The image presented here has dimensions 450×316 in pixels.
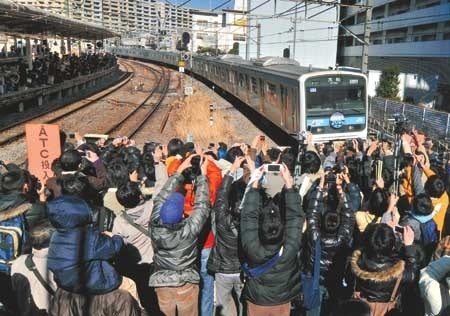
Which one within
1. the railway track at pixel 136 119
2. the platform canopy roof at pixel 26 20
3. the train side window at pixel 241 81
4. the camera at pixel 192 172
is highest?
the platform canopy roof at pixel 26 20

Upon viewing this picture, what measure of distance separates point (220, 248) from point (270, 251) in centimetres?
65

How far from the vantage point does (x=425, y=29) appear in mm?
37906

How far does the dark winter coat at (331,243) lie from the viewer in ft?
12.1

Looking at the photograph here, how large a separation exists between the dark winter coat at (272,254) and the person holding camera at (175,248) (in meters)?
0.40

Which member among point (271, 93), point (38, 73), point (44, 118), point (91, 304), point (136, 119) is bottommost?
point (136, 119)

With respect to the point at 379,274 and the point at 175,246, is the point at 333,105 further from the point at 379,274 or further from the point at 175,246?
Result: the point at 175,246

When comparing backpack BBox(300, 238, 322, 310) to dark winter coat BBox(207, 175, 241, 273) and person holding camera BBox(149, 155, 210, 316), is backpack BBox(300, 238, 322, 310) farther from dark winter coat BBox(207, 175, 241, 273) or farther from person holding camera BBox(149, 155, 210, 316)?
person holding camera BBox(149, 155, 210, 316)

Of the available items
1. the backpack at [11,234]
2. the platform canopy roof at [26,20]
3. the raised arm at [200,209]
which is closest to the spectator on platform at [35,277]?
the backpack at [11,234]

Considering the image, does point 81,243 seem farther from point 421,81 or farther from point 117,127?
point 421,81

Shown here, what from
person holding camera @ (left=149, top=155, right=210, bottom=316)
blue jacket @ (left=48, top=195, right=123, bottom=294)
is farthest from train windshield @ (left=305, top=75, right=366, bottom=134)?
blue jacket @ (left=48, top=195, right=123, bottom=294)

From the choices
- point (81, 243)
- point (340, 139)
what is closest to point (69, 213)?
point (81, 243)

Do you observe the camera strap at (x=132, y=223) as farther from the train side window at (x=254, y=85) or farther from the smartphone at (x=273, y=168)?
the train side window at (x=254, y=85)

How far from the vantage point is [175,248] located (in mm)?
3281

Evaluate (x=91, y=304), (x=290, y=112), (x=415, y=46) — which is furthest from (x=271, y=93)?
(x=415, y=46)
